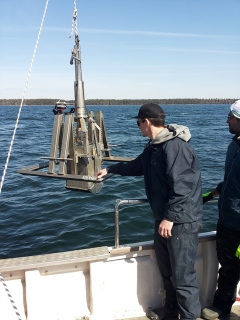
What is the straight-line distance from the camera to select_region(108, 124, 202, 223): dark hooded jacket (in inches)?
103

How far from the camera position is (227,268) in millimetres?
3172

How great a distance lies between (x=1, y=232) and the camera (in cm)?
789

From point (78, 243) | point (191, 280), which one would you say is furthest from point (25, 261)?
point (78, 243)

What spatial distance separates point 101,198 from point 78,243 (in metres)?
3.35

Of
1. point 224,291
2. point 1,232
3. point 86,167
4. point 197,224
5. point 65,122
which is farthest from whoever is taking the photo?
point 1,232

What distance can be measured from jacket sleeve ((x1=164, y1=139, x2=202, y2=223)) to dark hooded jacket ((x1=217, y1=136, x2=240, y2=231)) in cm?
45

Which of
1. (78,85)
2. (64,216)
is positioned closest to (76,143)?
(78,85)

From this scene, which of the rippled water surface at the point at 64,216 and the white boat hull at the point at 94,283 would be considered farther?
the rippled water surface at the point at 64,216

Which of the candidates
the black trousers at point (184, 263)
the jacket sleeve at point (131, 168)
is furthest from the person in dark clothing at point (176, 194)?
the jacket sleeve at point (131, 168)

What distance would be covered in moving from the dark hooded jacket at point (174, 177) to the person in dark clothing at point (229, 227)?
0.35 metres

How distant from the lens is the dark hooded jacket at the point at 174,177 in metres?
2.62

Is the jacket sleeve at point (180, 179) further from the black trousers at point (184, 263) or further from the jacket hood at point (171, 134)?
the black trousers at point (184, 263)

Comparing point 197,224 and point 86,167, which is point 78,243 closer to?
point 86,167

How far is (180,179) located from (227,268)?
1.25 meters
